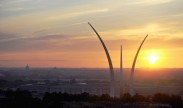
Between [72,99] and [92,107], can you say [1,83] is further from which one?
[92,107]

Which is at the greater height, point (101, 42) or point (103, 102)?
point (101, 42)

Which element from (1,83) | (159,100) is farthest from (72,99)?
(1,83)

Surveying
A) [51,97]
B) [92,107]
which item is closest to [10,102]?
[51,97]

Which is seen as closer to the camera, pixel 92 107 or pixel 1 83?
pixel 92 107

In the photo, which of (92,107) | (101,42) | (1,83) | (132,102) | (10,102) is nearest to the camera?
(92,107)

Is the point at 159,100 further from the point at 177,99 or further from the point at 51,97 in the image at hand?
the point at 51,97

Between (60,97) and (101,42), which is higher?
(101,42)

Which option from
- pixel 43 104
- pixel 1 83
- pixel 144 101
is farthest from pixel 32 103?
pixel 1 83

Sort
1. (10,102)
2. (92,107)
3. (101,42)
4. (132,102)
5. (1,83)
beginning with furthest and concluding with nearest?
(1,83) → (101,42) → (132,102) → (10,102) → (92,107)

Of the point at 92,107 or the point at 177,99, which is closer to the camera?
the point at 92,107
